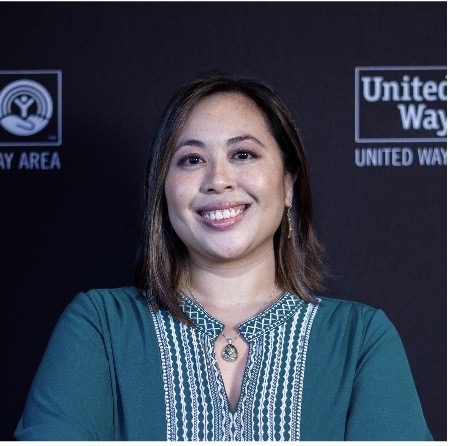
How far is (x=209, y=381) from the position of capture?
1.78 meters

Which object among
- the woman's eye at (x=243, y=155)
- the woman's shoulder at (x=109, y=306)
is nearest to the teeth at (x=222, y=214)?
the woman's eye at (x=243, y=155)

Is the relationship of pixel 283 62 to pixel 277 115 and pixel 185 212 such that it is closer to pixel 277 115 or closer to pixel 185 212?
pixel 277 115

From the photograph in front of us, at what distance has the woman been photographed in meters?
1.71

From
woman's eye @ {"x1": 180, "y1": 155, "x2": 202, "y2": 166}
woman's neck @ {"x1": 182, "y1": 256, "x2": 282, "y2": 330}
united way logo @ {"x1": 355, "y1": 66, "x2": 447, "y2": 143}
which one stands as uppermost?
united way logo @ {"x1": 355, "y1": 66, "x2": 447, "y2": 143}

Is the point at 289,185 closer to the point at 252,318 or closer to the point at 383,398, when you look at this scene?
the point at 252,318

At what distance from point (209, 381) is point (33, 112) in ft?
3.34

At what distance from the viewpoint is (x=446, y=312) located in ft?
7.84

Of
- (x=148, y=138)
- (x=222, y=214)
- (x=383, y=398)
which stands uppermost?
(x=148, y=138)

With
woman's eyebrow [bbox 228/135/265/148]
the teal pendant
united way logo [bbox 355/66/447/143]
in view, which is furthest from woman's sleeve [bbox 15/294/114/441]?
united way logo [bbox 355/66/447/143]

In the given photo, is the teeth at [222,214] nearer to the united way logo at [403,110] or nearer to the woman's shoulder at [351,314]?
the woman's shoulder at [351,314]

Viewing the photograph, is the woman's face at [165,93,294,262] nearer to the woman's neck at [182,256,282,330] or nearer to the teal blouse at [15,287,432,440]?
the woman's neck at [182,256,282,330]

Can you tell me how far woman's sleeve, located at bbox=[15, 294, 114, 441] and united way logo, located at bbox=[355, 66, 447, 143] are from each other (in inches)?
38.2

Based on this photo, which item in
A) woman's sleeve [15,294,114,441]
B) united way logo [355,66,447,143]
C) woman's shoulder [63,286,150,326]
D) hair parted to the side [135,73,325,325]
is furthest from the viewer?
united way logo [355,66,447,143]

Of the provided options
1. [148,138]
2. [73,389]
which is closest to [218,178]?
[73,389]
